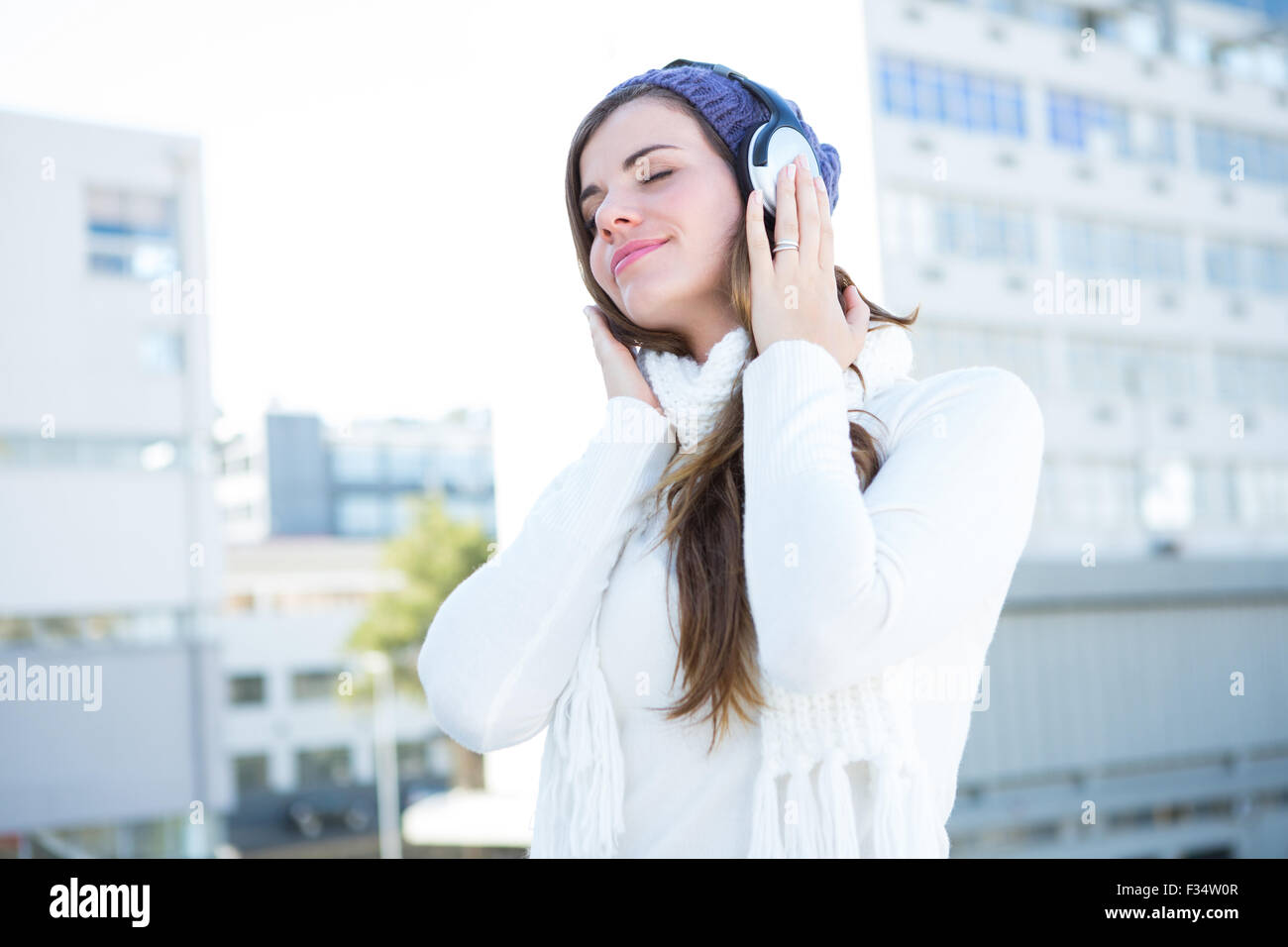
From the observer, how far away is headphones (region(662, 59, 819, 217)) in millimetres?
1104

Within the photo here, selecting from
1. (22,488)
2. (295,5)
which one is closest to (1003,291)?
(295,5)

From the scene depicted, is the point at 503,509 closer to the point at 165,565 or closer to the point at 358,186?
the point at 165,565

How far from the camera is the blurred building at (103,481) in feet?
54.4

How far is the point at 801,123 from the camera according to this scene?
1210mm

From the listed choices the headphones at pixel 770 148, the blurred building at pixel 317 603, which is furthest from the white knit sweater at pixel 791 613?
the blurred building at pixel 317 603

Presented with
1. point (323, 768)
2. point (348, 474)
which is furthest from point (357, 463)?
point (323, 768)

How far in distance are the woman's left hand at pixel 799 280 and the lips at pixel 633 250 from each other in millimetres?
93

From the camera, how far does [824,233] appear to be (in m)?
1.07

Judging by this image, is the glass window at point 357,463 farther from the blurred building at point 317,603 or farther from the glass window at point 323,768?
the glass window at point 323,768

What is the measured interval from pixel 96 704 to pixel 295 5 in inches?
425

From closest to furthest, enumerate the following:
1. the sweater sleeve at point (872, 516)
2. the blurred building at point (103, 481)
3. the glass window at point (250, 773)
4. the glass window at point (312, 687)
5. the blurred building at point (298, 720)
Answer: the sweater sleeve at point (872, 516), the blurred building at point (103, 481), the blurred building at point (298, 720), the glass window at point (250, 773), the glass window at point (312, 687)

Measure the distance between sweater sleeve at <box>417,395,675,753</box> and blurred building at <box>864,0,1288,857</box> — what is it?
1266 centimetres

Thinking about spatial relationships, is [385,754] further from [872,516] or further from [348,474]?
[872,516]

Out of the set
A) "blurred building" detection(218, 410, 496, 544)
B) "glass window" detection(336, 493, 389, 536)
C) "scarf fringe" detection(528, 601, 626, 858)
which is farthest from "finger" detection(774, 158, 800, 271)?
"glass window" detection(336, 493, 389, 536)
